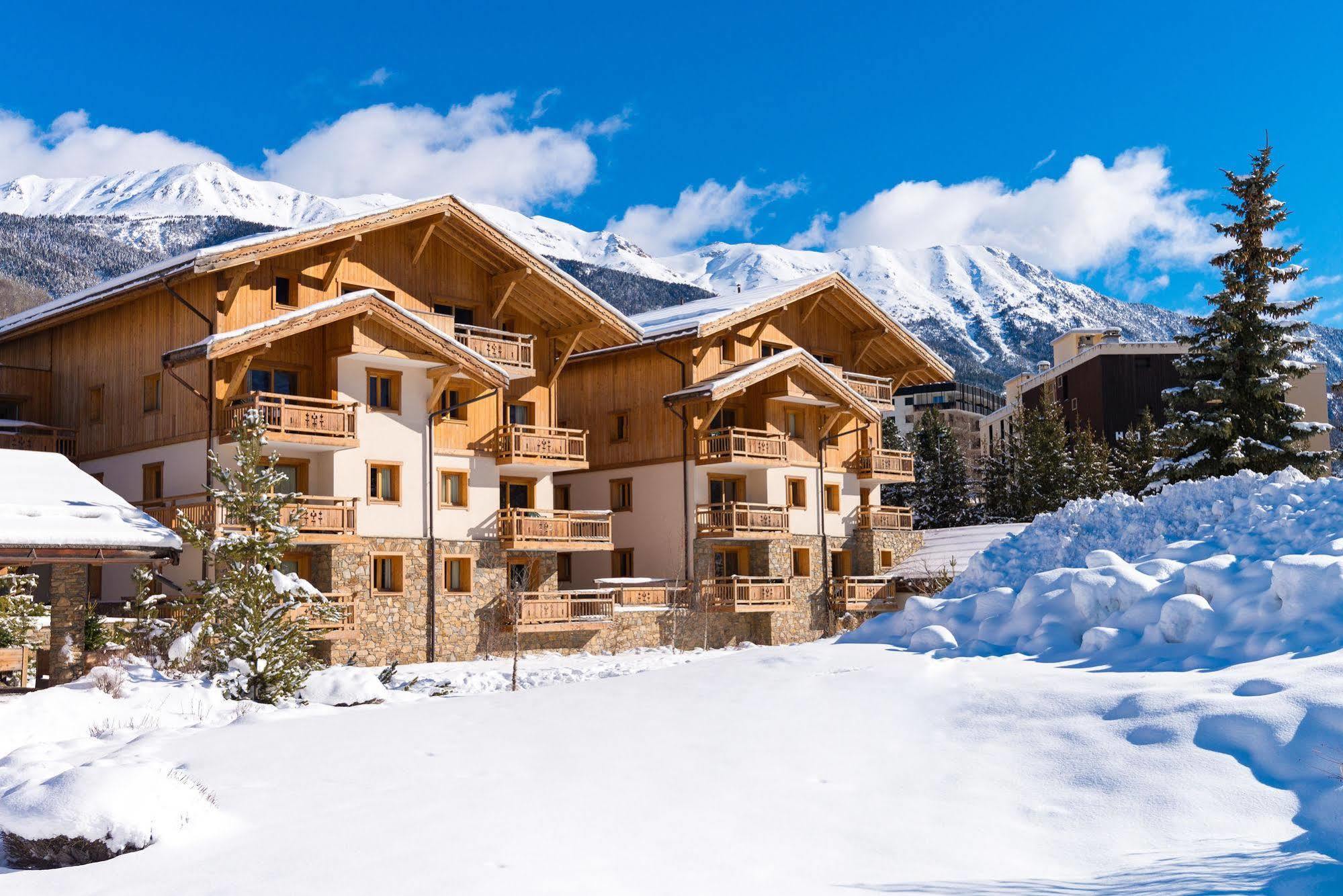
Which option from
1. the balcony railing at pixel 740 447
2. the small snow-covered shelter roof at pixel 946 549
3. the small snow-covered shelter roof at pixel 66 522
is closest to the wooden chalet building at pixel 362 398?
the balcony railing at pixel 740 447

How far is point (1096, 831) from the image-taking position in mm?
8273

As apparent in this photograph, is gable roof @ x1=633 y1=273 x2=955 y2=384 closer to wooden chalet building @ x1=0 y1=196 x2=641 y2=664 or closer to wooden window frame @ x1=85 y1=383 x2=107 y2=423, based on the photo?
wooden chalet building @ x1=0 y1=196 x2=641 y2=664

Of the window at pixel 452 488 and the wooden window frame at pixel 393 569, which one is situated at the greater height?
the window at pixel 452 488

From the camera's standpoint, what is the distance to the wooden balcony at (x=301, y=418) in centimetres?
2877

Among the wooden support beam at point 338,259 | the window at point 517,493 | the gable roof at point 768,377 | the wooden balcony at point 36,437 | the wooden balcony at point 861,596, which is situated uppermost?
the wooden support beam at point 338,259

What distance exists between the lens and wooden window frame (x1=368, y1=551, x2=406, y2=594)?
31312 millimetres

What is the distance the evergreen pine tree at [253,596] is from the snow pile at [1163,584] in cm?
941

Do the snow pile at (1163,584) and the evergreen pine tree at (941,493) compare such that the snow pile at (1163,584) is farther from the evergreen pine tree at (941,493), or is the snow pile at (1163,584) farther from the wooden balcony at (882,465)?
the evergreen pine tree at (941,493)

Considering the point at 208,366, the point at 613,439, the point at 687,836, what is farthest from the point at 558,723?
the point at 613,439

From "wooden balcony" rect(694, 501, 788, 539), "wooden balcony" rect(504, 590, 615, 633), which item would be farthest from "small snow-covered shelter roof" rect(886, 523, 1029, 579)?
"wooden balcony" rect(504, 590, 615, 633)

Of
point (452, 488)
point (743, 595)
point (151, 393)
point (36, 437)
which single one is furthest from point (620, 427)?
point (36, 437)

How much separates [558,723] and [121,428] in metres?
25.4

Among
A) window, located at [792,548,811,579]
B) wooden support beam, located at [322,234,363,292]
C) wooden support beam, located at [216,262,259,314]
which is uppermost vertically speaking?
wooden support beam, located at [322,234,363,292]

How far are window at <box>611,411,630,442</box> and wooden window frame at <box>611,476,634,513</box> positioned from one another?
127 cm
